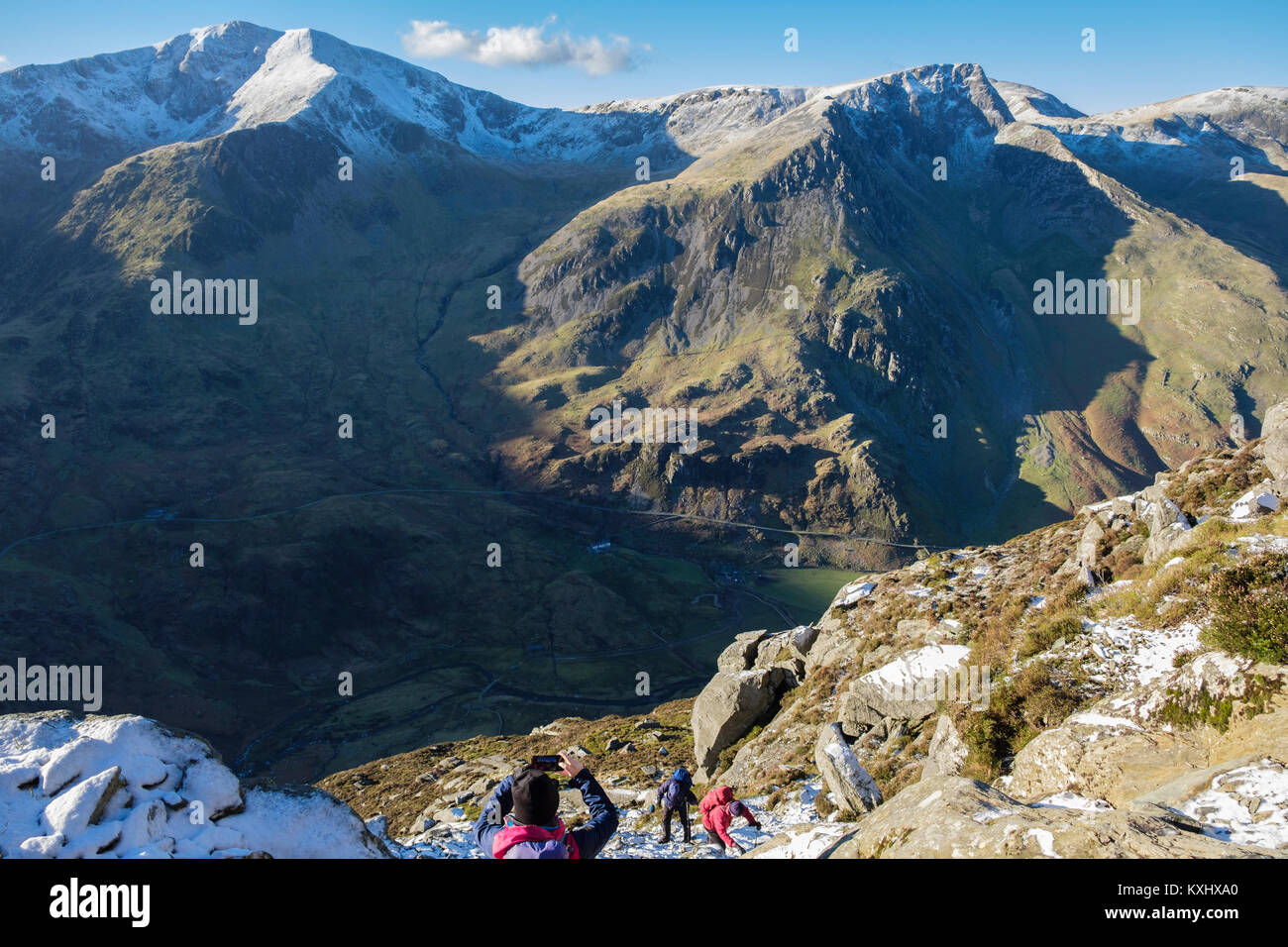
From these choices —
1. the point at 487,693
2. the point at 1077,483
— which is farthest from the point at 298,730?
the point at 1077,483

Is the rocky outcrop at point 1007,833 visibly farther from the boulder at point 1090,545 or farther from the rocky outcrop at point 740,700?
the rocky outcrop at point 740,700

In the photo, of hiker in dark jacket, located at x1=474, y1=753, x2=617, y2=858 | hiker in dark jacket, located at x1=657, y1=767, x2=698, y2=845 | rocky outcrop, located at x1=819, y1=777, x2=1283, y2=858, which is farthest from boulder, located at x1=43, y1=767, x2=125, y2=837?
hiker in dark jacket, located at x1=657, y1=767, x2=698, y2=845

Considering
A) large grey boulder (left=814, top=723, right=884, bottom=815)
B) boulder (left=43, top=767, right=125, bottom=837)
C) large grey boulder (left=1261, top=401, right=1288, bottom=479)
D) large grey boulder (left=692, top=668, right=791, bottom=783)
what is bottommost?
large grey boulder (left=692, top=668, right=791, bottom=783)

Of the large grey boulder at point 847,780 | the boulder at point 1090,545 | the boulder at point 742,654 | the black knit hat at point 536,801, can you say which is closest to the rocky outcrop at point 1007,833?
the black knit hat at point 536,801

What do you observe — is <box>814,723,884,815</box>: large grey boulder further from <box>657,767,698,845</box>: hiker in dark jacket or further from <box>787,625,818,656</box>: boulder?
<box>787,625,818,656</box>: boulder

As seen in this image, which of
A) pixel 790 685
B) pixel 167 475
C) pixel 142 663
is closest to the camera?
pixel 790 685

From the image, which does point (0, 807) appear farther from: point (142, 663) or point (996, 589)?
point (142, 663)
